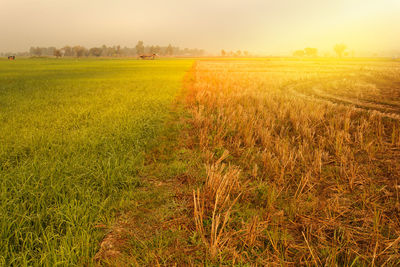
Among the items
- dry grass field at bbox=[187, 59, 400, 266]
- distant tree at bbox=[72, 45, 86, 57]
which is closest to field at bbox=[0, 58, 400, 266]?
dry grass field at bbox=[187, 59, 400, 266]

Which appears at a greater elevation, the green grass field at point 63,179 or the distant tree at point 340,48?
the distant tree at point 340,48

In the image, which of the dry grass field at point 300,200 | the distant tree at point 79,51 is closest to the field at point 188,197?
the dry grass field at point 300,200

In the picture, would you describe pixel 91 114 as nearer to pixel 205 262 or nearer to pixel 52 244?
pixel 52 244

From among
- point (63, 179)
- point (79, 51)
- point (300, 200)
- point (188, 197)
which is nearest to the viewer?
point (300, 200)

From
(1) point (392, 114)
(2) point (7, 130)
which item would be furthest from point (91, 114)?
(1) point (392, 114)

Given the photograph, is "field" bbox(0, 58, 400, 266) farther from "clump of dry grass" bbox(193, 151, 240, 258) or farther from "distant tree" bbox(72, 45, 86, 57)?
"distant tree" bbox(72, 45, 86, 57)

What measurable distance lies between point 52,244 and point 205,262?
6.39 ft

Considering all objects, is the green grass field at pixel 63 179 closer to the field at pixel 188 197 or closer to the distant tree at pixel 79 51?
the field at pixel 188 197

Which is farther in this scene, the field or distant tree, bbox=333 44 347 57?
distant tree, bbox=333 44 347 57

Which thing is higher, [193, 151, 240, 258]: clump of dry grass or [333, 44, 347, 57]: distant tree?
[333, 44, 347, 57]: distant tree

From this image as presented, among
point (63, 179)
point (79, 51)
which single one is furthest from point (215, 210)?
point (79, 51)

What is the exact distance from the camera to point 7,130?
6820mm

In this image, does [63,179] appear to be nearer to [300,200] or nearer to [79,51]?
[300,200]

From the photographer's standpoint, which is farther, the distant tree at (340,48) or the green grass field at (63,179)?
the distant tree at (340,48)
